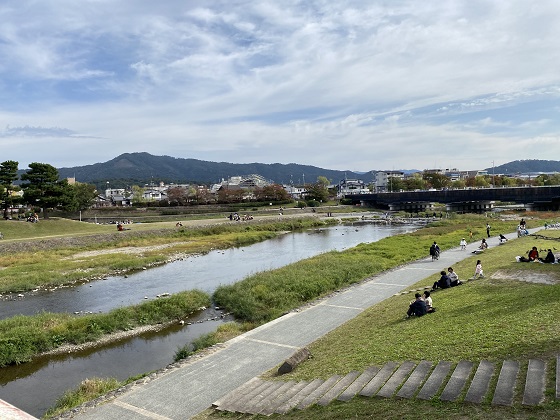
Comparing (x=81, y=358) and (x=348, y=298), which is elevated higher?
(x=348, y=298)

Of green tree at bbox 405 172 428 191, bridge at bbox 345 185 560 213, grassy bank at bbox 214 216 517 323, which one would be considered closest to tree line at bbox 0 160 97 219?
grassy bank at bbox 214 216 517 323

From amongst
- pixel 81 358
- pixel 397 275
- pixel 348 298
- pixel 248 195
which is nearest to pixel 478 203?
pixel 248 195

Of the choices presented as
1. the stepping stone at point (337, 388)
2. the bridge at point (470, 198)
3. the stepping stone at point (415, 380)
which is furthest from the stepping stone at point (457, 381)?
the bridge at point (470, 198)

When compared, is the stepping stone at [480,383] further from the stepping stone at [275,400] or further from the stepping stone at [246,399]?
the stepping stone at [246,399]

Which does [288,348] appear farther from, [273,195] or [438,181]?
[438,181]

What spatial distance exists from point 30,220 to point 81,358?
45.8 m

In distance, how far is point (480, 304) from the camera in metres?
12.9

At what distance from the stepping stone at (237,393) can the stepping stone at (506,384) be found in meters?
5.42

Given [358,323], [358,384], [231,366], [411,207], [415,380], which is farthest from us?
[411,207]

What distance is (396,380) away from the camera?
810 cm

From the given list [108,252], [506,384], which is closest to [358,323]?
[506,384]

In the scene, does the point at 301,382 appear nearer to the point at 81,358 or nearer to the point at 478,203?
the point at 81,358

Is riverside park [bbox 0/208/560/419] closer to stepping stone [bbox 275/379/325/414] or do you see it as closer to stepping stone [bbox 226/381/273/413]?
stepping stone [bbox 275/379/325/414]

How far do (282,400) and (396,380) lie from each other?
2439 millimetres
